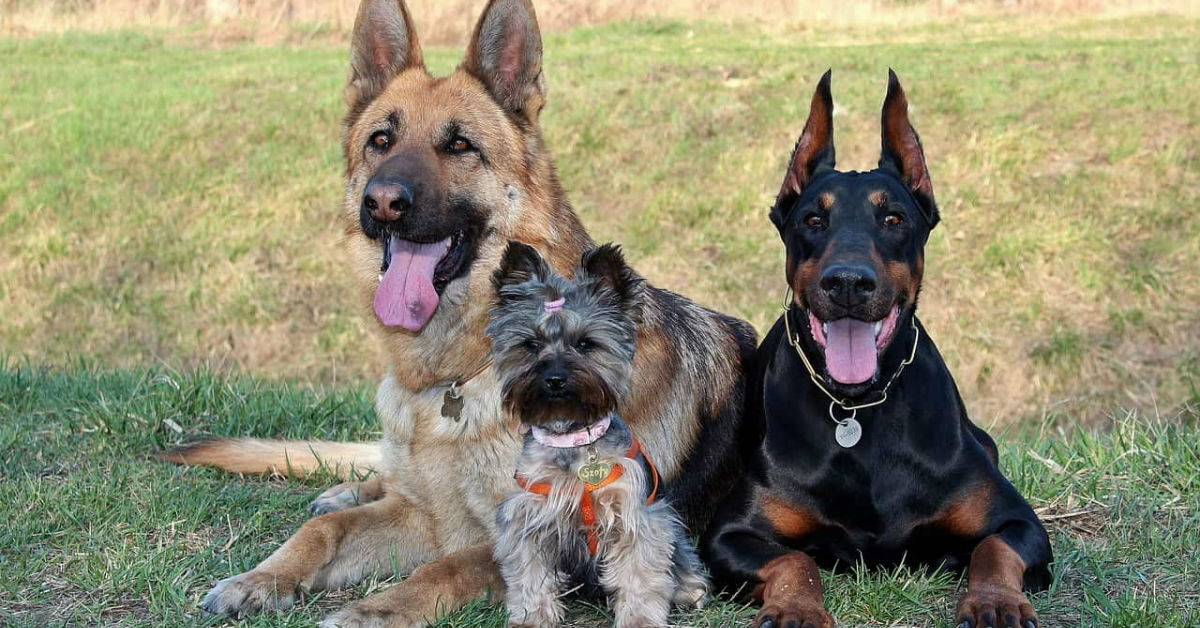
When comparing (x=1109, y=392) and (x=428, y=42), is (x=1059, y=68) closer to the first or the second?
(x=1109, y=392)

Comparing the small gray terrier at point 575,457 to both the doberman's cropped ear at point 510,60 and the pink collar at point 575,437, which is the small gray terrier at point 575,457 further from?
the doberman's cropped ear at point 510,60

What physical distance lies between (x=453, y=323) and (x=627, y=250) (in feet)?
27.6

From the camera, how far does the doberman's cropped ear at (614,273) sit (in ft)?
12.4

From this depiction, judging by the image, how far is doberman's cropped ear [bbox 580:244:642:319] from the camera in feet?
12.4

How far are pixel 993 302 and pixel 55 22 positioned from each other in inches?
658

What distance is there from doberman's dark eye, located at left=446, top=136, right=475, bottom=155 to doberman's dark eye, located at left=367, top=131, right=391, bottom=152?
10.8 inches

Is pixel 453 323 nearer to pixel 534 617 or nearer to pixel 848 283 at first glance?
pixel 534 617

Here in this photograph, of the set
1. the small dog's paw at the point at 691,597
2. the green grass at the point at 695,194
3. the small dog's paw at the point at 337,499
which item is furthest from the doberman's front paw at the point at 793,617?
the green grass at the point at 695,194

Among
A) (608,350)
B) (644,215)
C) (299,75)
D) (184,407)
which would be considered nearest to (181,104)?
(299,75)

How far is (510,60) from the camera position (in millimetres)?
4965

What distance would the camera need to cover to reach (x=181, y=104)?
1631 centimetres

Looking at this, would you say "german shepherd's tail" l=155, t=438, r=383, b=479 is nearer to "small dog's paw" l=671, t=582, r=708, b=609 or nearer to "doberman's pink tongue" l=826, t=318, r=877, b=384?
"small dog's paw" l=671, t=582, r=708, b=609

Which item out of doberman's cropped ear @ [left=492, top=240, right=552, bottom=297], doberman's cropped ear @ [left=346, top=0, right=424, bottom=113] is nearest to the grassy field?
doberman's cropped ear @ [left=492, top=240, right=552, bottom=297]

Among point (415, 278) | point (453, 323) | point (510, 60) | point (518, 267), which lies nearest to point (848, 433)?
point (518, 267)
